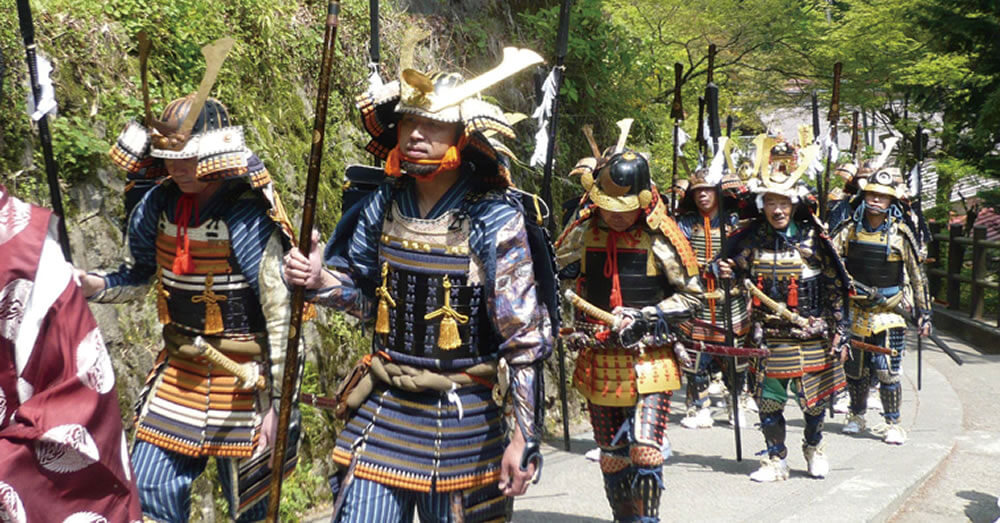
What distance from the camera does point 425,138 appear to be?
374 centimetres

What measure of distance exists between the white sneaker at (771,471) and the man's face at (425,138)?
188 inches

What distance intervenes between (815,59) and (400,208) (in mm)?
17088

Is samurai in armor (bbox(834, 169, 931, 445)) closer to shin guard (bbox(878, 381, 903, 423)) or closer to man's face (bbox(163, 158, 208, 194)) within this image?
shin guard (bbox(878, 381, 903, 423))

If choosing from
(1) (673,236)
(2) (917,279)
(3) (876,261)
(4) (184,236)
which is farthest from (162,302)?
(2) (917,279)

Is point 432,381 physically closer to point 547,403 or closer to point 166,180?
point 166,180

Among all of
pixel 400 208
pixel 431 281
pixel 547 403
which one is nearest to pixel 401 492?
pixel 431 281

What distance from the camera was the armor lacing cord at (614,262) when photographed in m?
5.89

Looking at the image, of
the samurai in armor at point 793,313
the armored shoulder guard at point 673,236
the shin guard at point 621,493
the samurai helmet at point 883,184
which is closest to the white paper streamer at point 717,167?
the samurai in armor at point 793,313

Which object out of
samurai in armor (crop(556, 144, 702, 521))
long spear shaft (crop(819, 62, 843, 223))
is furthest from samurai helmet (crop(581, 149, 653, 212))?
long spear shaft (crop(819, 62, 843, 223))

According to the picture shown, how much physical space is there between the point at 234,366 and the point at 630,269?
2.56 metres

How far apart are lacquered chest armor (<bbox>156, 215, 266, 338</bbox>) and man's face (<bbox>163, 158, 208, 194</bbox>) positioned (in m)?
0.18

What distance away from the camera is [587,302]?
604 centimetres

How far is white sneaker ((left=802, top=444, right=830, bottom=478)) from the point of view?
7.59 m

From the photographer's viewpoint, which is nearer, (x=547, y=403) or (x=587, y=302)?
(x=587, y=302)
